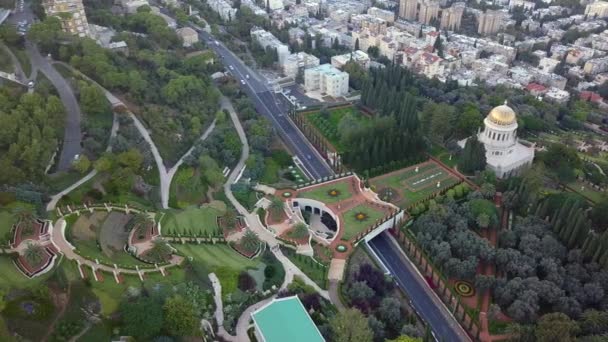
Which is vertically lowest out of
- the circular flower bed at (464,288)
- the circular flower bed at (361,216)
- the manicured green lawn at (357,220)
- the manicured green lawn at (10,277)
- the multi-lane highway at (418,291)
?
the multi-lane highway at (418,291)

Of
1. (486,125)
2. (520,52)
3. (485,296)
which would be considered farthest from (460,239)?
(520,52)

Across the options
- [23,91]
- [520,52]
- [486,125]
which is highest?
[23,91]

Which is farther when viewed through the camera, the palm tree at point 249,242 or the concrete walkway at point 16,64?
the concrete walkway at point 16,64

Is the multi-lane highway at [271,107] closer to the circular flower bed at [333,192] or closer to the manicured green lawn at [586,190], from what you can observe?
the circular flower bed at [333,192]

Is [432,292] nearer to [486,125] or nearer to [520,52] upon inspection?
[486,125]

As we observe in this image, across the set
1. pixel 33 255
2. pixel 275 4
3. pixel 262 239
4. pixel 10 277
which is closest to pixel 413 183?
pixel 262 239

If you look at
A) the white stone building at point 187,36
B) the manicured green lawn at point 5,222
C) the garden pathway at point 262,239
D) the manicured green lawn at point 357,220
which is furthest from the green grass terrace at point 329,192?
the white stone building at point 187,36
